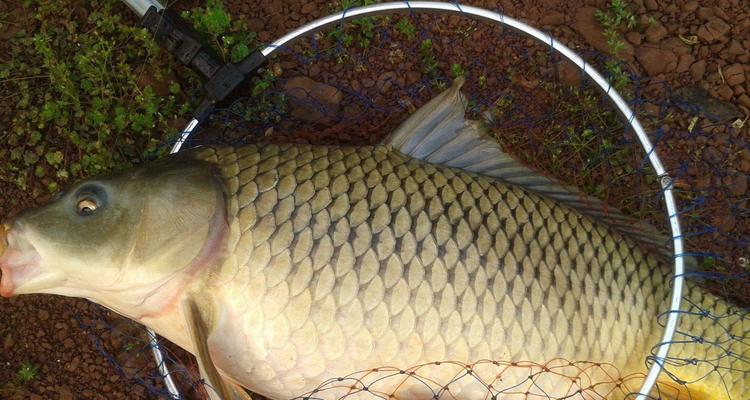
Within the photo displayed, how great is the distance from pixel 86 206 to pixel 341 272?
0.61 meters

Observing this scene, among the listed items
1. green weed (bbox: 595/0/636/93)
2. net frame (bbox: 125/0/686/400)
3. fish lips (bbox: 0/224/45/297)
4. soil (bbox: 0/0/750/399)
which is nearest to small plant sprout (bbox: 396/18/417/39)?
soil (bbox: 0/0/750/399)

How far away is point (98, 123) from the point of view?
219 cm

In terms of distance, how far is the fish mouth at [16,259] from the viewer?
4.89ft

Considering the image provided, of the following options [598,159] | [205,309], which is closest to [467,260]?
[205,309]

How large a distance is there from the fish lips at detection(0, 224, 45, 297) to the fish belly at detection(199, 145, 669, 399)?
0.41 m

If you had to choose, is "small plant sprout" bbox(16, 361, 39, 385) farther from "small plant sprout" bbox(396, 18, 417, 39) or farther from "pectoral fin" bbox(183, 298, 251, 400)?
"small plant sprout" bbox(396, 18, 417, 39)

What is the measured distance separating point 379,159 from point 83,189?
716 millimetres

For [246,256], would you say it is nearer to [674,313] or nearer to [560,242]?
[560,242]

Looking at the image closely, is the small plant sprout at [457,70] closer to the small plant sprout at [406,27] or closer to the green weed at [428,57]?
the green weed at [428,57]

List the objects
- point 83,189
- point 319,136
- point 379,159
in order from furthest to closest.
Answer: point 319,136, point 379,159, point 83,189

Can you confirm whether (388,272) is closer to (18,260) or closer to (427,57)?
(18,260)

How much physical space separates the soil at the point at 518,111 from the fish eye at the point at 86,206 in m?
0.72

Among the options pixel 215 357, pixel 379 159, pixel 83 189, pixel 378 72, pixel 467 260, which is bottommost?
pixel 215 357

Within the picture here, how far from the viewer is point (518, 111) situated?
7.38 feet
